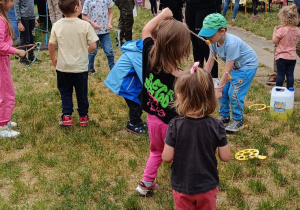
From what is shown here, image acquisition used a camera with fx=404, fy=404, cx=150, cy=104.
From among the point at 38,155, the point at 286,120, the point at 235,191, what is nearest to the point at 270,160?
the point at 235,191

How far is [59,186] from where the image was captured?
144 inches

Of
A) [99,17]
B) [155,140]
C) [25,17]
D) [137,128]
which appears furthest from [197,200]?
[25,17]

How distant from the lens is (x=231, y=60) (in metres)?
4.38

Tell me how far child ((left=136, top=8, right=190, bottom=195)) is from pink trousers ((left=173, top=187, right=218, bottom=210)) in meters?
0.77

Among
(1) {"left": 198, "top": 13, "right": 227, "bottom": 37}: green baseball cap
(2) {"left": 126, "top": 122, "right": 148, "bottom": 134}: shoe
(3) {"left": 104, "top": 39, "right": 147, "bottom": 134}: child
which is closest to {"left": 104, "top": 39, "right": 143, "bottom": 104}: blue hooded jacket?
(3) {"left": 104, "top": 39, "right": 147, "bottom": 134}: child

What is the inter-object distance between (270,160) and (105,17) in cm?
411

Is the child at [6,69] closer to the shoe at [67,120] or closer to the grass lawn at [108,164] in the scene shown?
the grass lawn at [108,164]

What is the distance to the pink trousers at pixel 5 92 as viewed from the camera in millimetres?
4648

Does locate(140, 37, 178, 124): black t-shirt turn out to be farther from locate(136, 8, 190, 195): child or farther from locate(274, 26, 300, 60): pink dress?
locate(274, 26, 300, 60): pink dress

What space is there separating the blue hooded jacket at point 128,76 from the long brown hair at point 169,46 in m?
1.55

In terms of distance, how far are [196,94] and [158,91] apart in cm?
77

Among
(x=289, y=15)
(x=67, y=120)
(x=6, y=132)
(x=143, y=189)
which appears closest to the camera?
(x=143, y=189)

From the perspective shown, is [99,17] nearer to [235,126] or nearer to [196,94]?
[235,126]

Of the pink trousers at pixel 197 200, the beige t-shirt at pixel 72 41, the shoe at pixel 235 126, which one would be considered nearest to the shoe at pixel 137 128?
the beige t-shirt at pixel 72 41
